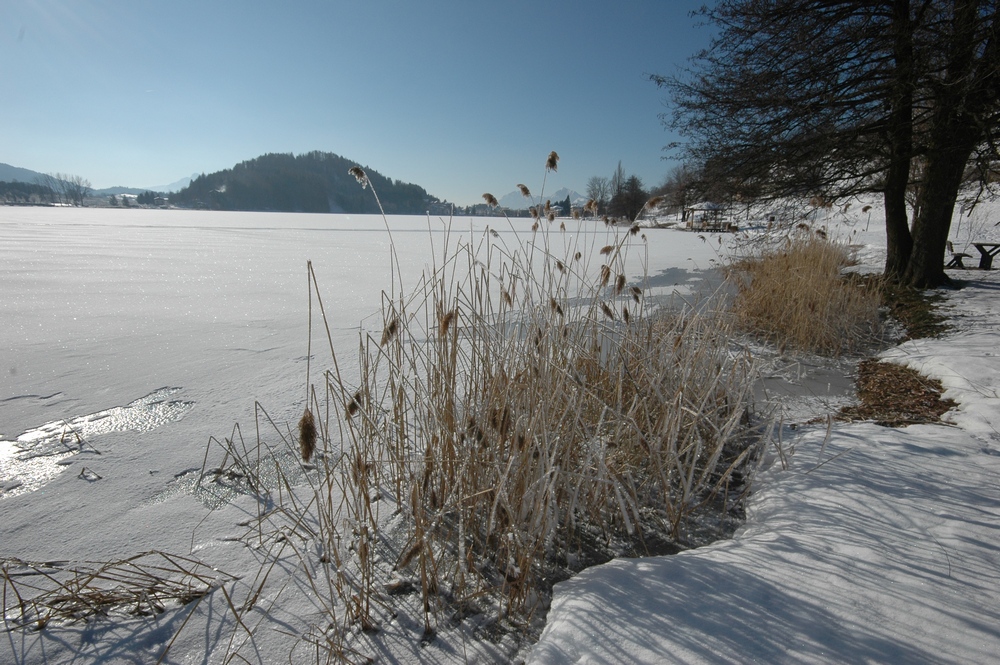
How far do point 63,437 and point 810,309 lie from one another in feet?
13.2

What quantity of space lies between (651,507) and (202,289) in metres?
4.58

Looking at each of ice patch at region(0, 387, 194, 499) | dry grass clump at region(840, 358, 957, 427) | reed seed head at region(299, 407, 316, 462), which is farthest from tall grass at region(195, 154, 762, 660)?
dry grass clump at region(840, 358, 957, 427)

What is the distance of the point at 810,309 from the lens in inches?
121

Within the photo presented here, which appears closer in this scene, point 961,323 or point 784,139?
point 961,323

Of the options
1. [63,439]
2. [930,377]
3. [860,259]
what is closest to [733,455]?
[930,377]

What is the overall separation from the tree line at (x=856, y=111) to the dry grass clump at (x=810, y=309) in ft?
3.66

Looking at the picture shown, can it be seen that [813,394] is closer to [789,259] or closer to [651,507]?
[651,507]

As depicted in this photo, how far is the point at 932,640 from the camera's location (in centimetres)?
74

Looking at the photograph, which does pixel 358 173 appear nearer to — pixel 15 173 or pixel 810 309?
pixel 810 309

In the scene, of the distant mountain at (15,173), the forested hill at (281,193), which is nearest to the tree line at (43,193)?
the forested hill at (281,193)

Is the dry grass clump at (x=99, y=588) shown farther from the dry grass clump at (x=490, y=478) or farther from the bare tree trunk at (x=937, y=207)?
the bare tree trunk at (x=937, y=207)

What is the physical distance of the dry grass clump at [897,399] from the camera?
182cm

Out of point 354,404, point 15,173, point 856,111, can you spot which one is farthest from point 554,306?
point 15,173

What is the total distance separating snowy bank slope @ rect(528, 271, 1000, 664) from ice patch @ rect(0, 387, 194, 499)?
159 centimetres
